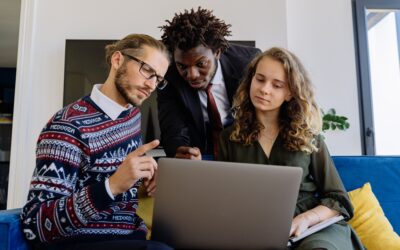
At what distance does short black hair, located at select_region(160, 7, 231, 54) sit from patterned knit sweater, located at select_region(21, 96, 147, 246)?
41 centimetres

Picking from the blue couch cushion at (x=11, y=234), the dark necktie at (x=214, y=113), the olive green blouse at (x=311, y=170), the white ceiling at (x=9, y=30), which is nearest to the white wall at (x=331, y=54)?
the dark necktie at (x=214, y=113)

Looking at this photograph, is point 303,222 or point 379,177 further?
point 379,177

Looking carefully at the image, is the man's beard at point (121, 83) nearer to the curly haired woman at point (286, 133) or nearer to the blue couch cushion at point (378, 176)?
the curly haired woman at point (286, 133)

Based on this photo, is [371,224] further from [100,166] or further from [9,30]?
[9,30]

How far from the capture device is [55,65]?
2588mm

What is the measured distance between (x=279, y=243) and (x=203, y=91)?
2.55 feet

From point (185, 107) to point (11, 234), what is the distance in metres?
0.83

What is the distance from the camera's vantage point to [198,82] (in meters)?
1.39

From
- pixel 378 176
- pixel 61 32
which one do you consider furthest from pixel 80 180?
pixel 61 32

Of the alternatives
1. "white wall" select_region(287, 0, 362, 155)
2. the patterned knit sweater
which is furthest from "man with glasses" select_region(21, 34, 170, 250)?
"white wall" select_region(287, 0, 362, 155)

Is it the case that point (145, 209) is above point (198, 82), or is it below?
below

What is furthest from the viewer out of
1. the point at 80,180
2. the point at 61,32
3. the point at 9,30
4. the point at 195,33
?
the point at 9,30

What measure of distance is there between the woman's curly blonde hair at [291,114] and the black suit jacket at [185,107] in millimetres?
183

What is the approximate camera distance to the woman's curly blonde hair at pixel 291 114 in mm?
1211
